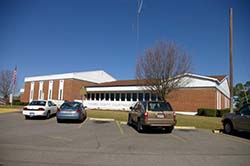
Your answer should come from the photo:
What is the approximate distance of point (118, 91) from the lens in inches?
1451

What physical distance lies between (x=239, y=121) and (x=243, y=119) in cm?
37

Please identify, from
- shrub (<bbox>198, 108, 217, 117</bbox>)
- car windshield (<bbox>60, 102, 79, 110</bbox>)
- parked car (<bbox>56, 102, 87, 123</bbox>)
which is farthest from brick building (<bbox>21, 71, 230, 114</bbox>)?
parked car (<bbox>56, 102, 87, 123</bbox>)

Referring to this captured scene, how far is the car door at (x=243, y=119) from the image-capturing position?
10.9 m

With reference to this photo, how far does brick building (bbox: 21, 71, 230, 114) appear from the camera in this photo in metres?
29.1

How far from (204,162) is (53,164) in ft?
13.3

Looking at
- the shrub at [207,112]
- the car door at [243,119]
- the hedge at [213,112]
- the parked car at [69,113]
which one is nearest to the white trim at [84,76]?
the shrub at [207,112]

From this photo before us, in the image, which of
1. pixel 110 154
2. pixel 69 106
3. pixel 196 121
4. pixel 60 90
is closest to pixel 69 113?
pixel 69 106

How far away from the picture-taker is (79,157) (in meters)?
6.23

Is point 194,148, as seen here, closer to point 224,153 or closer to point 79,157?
point 224,153

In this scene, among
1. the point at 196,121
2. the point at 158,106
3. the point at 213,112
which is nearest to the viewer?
the point at 158,106

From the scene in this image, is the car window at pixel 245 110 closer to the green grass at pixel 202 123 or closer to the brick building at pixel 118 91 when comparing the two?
the green grass at pixel 202 123

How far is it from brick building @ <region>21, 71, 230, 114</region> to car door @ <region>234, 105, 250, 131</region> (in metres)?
13.8

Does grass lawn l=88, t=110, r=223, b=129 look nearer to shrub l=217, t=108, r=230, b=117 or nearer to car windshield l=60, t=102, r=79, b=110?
shrub l=217, t=108, r=230, b=117

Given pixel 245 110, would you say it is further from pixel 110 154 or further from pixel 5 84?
pixel 5 84
